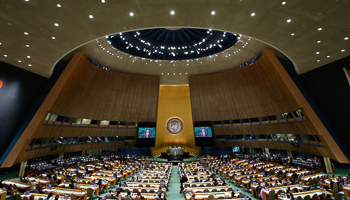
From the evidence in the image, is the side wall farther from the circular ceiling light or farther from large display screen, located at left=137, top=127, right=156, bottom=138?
large display screen, located at left=137, top=127, right=156, bottom=138

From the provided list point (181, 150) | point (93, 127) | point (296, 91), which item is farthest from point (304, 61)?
point (93, 127)

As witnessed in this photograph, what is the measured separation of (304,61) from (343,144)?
7206 millimetres

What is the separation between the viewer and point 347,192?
7730 mm

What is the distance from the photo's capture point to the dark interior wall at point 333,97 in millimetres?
12297

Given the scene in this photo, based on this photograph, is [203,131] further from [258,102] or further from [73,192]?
[73,192]

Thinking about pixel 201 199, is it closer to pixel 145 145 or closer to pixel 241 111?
pixel 241 111

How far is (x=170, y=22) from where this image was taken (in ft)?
33.8

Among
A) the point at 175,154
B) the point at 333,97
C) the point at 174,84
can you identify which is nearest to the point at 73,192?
the point at 175,154

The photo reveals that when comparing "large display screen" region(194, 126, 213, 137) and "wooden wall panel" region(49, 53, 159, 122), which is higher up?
"wooden wall panel" region(49, 53, 159, 122)

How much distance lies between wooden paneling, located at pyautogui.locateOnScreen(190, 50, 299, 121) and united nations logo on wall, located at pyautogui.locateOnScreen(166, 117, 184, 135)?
585cm

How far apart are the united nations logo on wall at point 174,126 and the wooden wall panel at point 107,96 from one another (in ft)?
18.2

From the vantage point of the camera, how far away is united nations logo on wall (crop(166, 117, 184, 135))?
29.1 m

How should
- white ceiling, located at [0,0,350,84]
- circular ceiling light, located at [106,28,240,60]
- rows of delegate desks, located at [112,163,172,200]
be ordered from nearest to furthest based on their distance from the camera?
rows of delegate desks, located at [112,163,172,200], white ceiling, located at [0,0,350,84], circular ceiling light, located at [106,28,240,60]

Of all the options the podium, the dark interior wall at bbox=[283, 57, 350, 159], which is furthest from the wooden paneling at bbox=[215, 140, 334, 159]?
the podium
